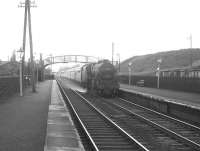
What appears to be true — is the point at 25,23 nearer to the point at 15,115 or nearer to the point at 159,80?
the point at 159,80

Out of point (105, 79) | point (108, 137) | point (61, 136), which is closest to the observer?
point (61, 136)

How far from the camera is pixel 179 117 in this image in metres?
20.5

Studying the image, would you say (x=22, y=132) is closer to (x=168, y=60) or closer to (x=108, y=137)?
(x=108, y=137)

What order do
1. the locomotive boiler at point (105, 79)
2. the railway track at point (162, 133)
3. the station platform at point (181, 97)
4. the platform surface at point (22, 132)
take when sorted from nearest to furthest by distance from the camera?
the platform surface at point (22, 132), the railway track at point (162, 133), the station platform at point (181, 97), the locomotive boiler at point (105, 79)

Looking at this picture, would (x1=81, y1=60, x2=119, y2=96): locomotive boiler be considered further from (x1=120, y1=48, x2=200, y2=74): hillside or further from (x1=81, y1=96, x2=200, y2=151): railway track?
(x1=120, y1=48, x2=200, y2=74): hillside

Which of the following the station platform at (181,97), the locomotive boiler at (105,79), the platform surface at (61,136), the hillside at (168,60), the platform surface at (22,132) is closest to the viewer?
the platform surface at (61,136)

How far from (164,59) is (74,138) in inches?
4854

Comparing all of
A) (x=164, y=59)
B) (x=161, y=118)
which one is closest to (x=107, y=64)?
(x=161, y=118)

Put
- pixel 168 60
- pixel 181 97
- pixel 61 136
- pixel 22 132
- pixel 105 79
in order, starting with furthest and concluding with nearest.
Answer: pixel 168 60 → pixel 105 79 → pixel 181 97 → pixel 22 132 → pixel 61 136

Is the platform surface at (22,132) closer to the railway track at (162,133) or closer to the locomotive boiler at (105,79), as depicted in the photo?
the railway track at (162,133)

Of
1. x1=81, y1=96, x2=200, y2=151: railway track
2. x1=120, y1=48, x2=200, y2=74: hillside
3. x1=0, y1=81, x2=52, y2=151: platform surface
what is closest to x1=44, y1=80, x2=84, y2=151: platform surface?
x1=0, y1=81, x2=52, y2=151: platform surface

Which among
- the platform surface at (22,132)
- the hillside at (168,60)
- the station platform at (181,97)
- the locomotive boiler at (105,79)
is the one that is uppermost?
the hillside at (168,60)

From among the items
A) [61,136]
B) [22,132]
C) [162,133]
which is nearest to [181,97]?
[162,133]

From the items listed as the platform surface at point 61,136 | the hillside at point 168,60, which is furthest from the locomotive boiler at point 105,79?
the hillside at point 168,60
